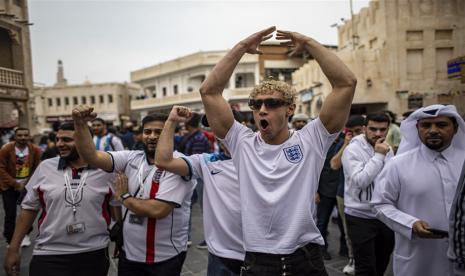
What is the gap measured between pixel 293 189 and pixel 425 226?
1.19 m

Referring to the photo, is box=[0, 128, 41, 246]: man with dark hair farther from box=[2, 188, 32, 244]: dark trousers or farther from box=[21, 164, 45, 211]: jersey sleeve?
box=[21, 164, 45, 211]: jersey sleeve

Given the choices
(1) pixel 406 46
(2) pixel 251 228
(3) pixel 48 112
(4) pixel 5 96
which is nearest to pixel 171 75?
(3) pixel 48 112

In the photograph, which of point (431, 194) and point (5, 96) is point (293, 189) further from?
point (5, 96)

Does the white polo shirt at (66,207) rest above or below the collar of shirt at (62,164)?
below

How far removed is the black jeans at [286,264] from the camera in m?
1.87

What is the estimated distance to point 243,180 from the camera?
81.3 inches

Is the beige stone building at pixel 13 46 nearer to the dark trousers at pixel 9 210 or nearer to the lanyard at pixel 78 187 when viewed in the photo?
the lanyard at pixel 78 187

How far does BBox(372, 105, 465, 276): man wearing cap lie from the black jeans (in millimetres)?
995

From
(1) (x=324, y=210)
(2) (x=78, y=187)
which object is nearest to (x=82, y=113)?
(2) (x=78, y=187)

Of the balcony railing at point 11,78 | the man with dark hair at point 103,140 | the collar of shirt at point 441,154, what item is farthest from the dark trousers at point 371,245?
the man with dark hair at point 103,140

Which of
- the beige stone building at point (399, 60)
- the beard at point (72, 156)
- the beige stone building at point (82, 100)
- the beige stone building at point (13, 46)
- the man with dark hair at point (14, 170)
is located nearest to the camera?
the beard at point (72, 156)

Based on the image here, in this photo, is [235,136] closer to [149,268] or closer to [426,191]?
[149,268]

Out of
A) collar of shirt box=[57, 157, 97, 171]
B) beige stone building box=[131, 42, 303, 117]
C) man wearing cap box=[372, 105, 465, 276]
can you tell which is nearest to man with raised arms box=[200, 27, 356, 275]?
man wearing cap box=[372, 105, 465, 276]

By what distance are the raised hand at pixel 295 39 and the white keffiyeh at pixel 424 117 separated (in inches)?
47.9
